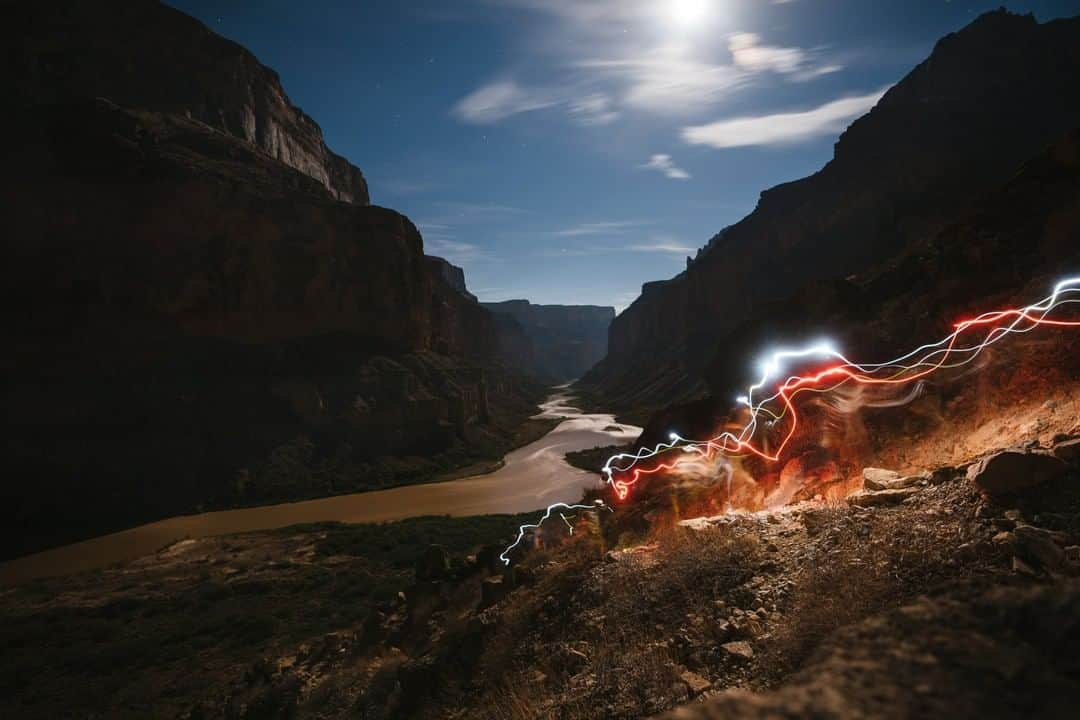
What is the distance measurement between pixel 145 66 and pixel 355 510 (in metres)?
46.3

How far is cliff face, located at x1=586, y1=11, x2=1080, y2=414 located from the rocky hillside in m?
29.7

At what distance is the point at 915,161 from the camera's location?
4878 cm

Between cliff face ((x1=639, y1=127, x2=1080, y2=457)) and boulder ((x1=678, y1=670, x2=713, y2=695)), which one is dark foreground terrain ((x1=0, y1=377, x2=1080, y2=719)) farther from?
cliff face ((x1=639, y1=127, x2=1080, y2=457))

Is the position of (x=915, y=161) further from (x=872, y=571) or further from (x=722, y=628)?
(x=722, y=628)

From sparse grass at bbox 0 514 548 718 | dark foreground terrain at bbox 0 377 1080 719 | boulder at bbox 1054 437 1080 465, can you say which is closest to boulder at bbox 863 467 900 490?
dark foreground terrain at bbox 0 377 1080 719

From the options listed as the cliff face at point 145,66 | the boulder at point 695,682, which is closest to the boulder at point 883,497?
the boulder at point 695,682

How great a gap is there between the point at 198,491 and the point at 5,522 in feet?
26.5

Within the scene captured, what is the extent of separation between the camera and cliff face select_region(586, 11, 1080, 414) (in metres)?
43.7

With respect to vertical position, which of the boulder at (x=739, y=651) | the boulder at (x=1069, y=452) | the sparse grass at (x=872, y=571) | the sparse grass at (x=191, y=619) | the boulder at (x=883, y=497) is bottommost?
the sparse grass at (x=191, y=619)

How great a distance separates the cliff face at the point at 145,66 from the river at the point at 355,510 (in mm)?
35803

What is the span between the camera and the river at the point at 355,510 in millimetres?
21844

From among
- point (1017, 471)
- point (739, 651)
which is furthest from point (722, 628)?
point (1017, 471)

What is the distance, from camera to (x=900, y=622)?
190 centimetres

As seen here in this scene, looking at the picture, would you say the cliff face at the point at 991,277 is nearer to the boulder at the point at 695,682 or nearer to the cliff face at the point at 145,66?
the boulder at the point at 695,682
